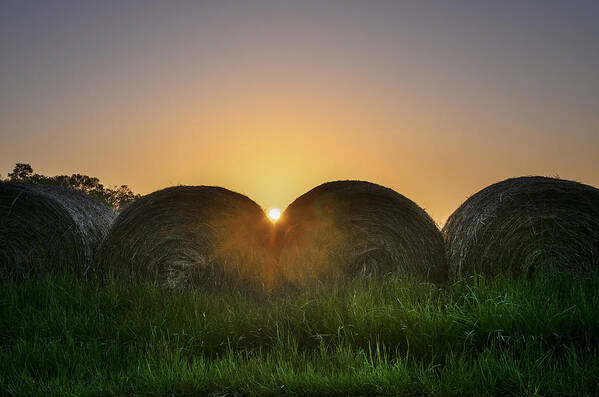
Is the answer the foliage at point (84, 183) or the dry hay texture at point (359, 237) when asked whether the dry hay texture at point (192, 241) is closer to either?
the dry hay texture at point (359, 237)

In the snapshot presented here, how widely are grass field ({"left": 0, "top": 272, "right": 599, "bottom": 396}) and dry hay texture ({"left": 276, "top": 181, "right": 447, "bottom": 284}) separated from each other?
5.05 ft

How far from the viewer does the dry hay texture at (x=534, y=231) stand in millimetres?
6727

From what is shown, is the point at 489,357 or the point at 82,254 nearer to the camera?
the point at 489,357

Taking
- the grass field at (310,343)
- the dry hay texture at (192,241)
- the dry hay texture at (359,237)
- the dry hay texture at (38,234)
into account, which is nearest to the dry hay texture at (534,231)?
the dry hay texture at (359,237)

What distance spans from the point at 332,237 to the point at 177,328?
2901 mm

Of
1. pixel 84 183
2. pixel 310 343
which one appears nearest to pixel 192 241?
pixel 310 343

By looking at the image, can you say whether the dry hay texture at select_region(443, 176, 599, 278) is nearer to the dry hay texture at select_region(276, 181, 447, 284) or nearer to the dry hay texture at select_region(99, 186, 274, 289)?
the dry hay texture at select_region(276, 181, 447, 284)

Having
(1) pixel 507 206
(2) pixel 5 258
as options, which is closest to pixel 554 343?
(1) pixel 507 206

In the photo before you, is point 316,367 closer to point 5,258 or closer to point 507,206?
point 507,206

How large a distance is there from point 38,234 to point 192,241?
7.68 ft

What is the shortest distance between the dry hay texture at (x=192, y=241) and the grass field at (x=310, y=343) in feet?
4.44

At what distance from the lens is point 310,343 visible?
4.75 m

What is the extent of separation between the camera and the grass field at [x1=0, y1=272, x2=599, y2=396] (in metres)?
3.60

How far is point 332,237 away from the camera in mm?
7301
